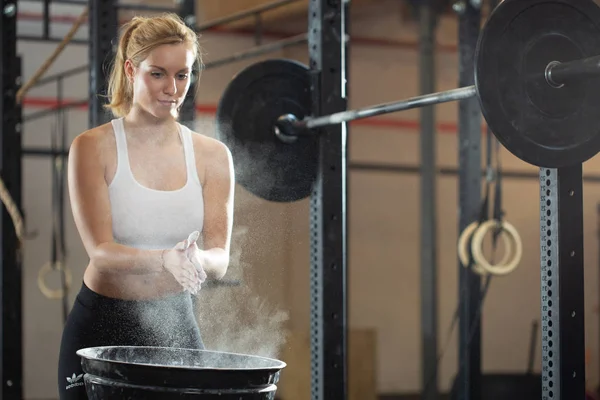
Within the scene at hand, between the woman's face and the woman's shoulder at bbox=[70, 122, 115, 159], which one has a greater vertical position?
the woman's face

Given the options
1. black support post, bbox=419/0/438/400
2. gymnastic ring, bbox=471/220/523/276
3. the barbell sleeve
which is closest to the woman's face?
the barbell sleeve

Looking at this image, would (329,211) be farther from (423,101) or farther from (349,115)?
(423,101)

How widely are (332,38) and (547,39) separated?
2.89 ft

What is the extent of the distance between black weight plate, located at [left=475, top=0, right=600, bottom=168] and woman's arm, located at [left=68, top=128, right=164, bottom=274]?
785 mm

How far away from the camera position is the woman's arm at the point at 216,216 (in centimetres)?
191

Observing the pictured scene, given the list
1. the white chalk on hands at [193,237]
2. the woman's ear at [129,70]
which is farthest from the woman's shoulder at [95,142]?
the white chalk on hands at [193,237]

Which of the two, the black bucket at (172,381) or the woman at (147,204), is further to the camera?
the woman at (147,204)

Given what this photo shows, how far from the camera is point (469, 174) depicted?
14.7ft

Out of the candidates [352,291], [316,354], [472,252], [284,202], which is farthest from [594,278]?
[284,202]

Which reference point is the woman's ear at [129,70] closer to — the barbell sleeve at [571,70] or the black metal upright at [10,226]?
the barbell sleeve at [571,70]

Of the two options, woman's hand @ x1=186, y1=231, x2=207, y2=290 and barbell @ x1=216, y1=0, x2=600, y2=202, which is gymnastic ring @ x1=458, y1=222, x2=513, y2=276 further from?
woman's hand @ x1=186, y1=231, x2=207, y2=290

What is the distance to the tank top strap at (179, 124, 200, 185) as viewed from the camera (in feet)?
6.25

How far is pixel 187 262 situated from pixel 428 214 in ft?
17.1

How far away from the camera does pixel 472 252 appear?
14.4 ft
